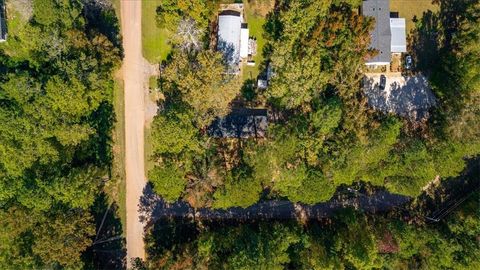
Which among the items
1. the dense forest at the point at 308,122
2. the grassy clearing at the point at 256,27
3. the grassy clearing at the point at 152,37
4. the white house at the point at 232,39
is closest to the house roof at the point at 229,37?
the white house at the point at 232,39

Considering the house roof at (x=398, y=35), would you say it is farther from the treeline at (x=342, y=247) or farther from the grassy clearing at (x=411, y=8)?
the treeline at (x=342, y=247)

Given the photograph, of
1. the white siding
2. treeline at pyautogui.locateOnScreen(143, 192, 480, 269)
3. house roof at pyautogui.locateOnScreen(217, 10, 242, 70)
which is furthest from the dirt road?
the white siding

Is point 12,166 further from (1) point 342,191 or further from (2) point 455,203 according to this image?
(2) point 455,203

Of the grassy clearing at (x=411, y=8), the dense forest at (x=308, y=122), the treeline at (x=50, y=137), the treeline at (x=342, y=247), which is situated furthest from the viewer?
the grassy clearing at (x=411, y=8)

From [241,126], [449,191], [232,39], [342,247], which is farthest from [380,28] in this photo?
[342,247]

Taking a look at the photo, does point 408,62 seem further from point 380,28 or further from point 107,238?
point 107,238

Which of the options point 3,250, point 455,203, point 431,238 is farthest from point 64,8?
point 455,203

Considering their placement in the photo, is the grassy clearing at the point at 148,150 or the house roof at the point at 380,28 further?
the grassy clearing at the point at 148,150
